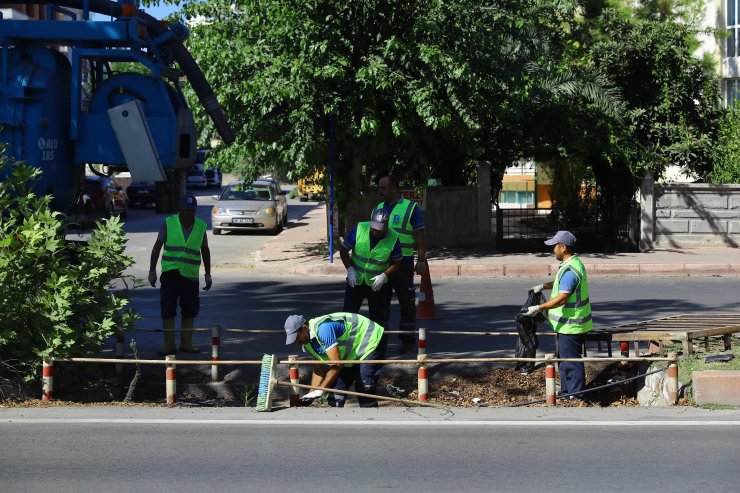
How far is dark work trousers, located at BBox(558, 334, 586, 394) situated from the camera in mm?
9523

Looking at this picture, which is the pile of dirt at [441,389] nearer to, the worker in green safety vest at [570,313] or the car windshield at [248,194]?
the worker in green safety vest at [570,313]

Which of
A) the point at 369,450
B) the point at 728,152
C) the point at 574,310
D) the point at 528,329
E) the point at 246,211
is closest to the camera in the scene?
the point at 369,450

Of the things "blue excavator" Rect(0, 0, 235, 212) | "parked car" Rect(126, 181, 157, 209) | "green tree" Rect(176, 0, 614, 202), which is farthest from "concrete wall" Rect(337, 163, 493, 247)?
"parked car" Rect(126, 181, 157, 209)

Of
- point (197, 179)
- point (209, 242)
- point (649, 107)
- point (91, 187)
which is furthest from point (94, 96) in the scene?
point (197, 179)

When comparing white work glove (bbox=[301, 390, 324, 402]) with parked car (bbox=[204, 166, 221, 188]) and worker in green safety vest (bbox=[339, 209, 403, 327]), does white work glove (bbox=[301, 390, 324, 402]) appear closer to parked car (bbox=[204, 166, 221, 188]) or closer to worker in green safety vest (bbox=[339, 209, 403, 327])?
worker in green safety vest (bbox=[339, 209, 403, 327])

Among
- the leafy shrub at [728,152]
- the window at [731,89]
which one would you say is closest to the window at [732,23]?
the window at [731,89]

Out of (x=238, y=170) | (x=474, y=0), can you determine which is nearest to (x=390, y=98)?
(x=474, y=0)

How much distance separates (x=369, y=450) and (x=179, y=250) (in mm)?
4235

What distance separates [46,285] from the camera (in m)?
9.38

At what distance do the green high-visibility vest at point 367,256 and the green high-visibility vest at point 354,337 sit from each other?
5.64 feet

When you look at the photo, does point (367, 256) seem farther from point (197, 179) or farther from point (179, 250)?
point (197, 179)

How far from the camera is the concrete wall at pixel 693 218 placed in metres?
21.9

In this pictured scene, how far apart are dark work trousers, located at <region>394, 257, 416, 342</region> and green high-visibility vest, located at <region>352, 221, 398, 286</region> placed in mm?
301

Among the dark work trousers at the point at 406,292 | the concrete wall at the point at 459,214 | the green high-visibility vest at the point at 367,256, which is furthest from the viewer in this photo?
the concrete wall at the point at 459,214
